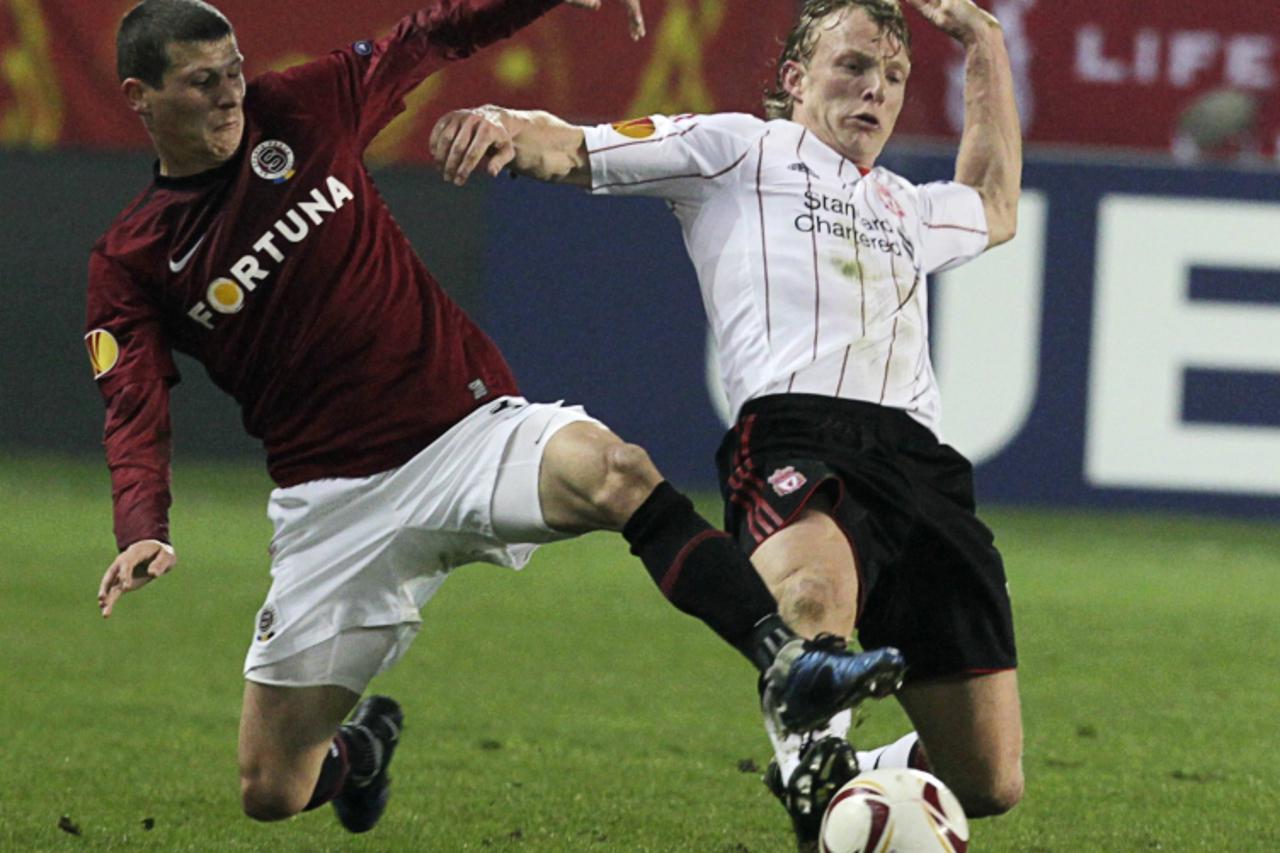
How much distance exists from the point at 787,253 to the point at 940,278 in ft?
21.0

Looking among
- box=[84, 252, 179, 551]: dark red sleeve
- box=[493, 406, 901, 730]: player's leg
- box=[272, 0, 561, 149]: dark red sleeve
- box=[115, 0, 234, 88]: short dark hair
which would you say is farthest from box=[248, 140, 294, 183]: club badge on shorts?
box=[493, 406, 901, 730]: player's leg

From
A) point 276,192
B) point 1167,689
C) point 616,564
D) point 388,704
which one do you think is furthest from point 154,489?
point 616,564

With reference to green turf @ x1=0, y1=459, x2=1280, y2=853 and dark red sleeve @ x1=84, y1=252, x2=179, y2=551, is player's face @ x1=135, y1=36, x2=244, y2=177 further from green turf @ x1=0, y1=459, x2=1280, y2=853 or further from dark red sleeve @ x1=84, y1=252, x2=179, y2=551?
green turf @ x1=0, y1=459, x2=1280, y2=853

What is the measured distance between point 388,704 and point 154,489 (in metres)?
1.28

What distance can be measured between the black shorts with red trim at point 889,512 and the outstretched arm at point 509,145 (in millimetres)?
655

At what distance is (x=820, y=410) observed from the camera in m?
4.40

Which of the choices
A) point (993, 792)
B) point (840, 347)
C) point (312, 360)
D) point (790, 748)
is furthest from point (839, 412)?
point (312, 360)

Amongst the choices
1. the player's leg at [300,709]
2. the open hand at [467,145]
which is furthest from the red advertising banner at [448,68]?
the open hand at [467,145]

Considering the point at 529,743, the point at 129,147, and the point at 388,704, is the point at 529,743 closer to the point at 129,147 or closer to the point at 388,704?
the point at 388,704

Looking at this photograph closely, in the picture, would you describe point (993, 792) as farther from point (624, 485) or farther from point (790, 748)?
point (624, 485)

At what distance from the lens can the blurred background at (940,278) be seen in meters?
10.8

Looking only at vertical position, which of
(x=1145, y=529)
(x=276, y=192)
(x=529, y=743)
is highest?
(x=276, y=192)

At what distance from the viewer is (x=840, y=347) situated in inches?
176

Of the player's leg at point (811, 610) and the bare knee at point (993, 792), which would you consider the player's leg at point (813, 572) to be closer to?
the player's leg at point (811, 610)
